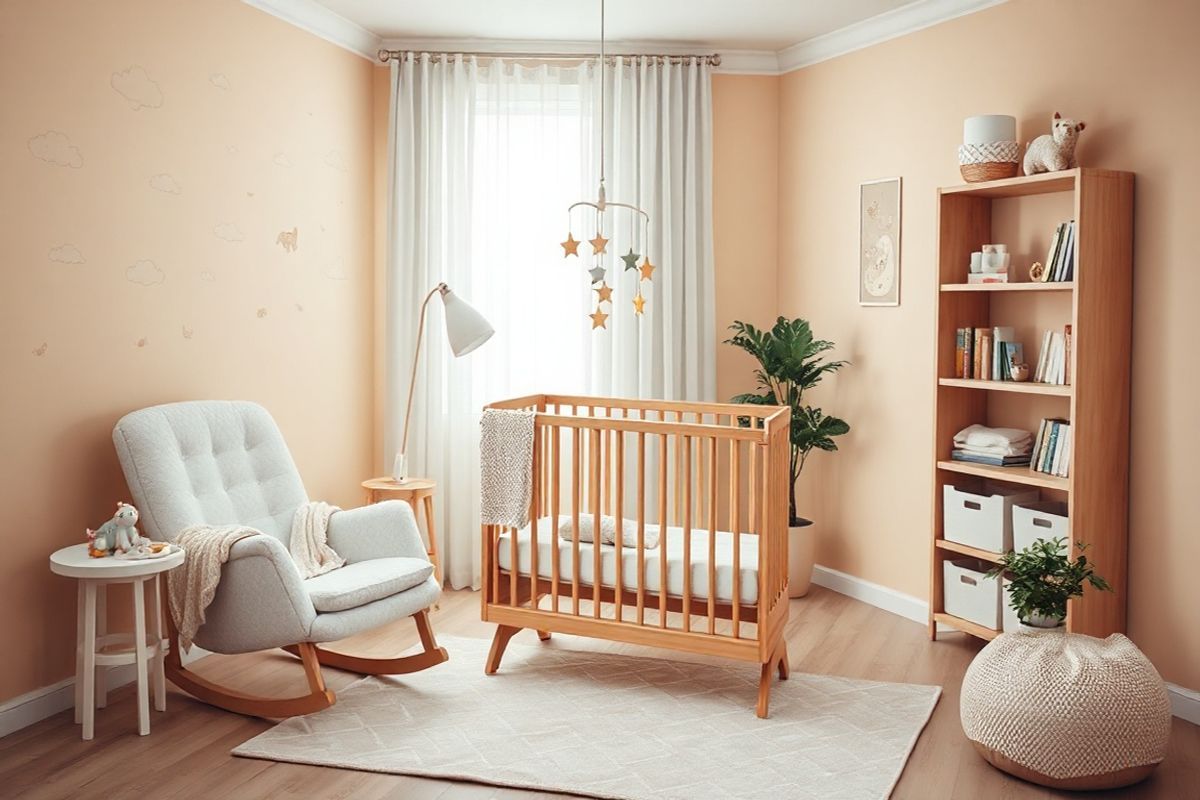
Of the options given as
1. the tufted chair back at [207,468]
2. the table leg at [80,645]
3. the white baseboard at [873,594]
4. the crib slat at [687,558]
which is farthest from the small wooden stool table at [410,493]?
the white baseboard at [873,594]

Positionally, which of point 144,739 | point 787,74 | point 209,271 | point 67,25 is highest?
point 787,74

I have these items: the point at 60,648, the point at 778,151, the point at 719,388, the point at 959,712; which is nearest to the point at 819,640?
the point at 959,712

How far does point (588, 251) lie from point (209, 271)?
5.73 feet

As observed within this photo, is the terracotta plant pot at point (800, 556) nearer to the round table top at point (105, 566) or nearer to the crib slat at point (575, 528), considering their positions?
the crib slat at point (575, 528)

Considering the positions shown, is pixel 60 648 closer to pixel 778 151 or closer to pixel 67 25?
pixel 67 25

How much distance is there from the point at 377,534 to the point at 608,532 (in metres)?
0.84

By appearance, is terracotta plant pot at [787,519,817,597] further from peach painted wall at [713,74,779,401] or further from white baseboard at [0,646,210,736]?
white baseboard at [0,646,210,736]

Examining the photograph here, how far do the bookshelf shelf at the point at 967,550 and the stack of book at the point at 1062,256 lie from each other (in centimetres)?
100

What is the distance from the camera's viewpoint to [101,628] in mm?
3227

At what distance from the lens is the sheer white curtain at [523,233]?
4.79 metres

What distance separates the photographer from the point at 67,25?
124 inches

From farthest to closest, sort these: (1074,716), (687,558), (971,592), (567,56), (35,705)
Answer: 1. (567,56)
2. (971,592)
3. (687,558)
4. (35,705)
5. (1074,716)

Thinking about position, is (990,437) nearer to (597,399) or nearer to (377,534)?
(597,399)

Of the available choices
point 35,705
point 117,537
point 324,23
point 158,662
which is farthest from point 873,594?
point 324,23
